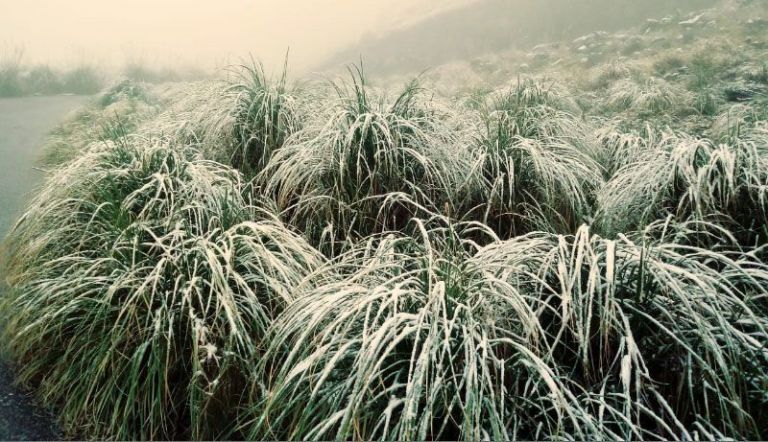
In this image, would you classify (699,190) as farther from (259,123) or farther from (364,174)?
(259,123)

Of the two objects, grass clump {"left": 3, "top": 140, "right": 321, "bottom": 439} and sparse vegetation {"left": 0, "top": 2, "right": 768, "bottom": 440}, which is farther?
grass clump {"left": 3, "top": 140, "right": 321, "bottom": 439}

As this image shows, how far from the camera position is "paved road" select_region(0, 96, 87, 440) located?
2020 millimetres

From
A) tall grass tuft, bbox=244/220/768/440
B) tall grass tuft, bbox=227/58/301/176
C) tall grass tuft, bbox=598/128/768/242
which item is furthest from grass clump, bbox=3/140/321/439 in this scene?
tall grass tuft, bbox=598/128/768/242

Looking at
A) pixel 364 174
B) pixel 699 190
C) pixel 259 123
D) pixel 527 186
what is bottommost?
pixel 527 186

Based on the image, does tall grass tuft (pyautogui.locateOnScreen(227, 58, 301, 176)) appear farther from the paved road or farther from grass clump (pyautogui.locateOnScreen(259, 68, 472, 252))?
the paved road

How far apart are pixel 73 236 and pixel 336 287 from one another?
144 centimetres

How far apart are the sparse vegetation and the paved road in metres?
0.09

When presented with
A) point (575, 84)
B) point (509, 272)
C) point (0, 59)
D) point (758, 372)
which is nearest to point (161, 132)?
point (509, 272)

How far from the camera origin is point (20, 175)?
5215mm

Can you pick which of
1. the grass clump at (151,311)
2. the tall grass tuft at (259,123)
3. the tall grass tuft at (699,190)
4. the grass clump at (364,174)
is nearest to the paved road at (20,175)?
the grass clump at (151,311)

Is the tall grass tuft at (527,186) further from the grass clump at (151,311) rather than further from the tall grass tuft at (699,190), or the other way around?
the grass clump at (151,311)

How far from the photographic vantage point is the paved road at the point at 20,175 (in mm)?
2020

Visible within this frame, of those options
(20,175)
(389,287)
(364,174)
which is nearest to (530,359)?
(389,287)

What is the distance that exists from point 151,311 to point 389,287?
0.87m
